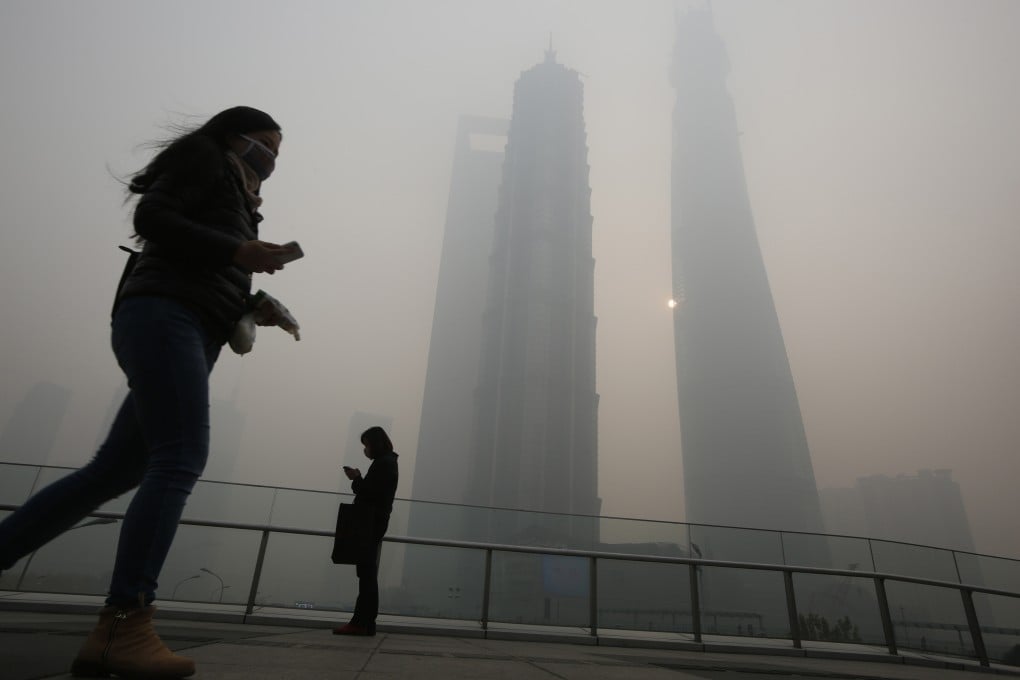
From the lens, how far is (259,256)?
1293 mm

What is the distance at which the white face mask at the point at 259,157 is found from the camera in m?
1.54

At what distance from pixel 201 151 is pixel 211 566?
13.5ft

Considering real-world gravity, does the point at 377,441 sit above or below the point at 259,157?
below

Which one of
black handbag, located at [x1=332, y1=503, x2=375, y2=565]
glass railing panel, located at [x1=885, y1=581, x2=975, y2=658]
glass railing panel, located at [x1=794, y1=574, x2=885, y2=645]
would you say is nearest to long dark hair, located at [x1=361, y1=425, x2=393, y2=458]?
black handbag, located at [x1=332, y1=503, x2=375, y2=565]

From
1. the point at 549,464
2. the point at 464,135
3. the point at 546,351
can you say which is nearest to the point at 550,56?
the point at 464,135

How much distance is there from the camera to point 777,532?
5879 millimetres

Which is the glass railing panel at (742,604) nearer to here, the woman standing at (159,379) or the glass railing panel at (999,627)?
the glass railing panel at (999,627)

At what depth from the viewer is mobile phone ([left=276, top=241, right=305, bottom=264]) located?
133 centimetres

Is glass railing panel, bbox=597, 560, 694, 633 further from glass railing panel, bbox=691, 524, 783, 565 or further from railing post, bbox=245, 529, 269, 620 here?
railing post, bbox=245, 529, 269, 620

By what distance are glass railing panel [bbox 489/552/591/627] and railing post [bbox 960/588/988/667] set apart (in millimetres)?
3446

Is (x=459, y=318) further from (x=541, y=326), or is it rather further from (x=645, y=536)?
(x=645, y=536)

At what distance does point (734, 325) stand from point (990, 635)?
11567 cm

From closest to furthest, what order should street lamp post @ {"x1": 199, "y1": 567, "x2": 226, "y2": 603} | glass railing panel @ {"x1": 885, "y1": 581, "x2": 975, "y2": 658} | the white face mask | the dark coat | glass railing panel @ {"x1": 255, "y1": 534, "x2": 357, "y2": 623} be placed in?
1. the white face mask
2. the dark coat
3. street lamp post @ {"x1": 199, "y1": 567, "x2": 226, "y2": 603}
4. glass railing panel @ {"x1": 255, "y1": 534, "x2": 357, "y2": 623}
5. glass railing panel @ {"x1": 885, "y1": 581, "x2": 975, "y2": 658}

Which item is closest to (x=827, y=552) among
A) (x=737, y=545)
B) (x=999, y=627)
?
(x=737, y=545)
